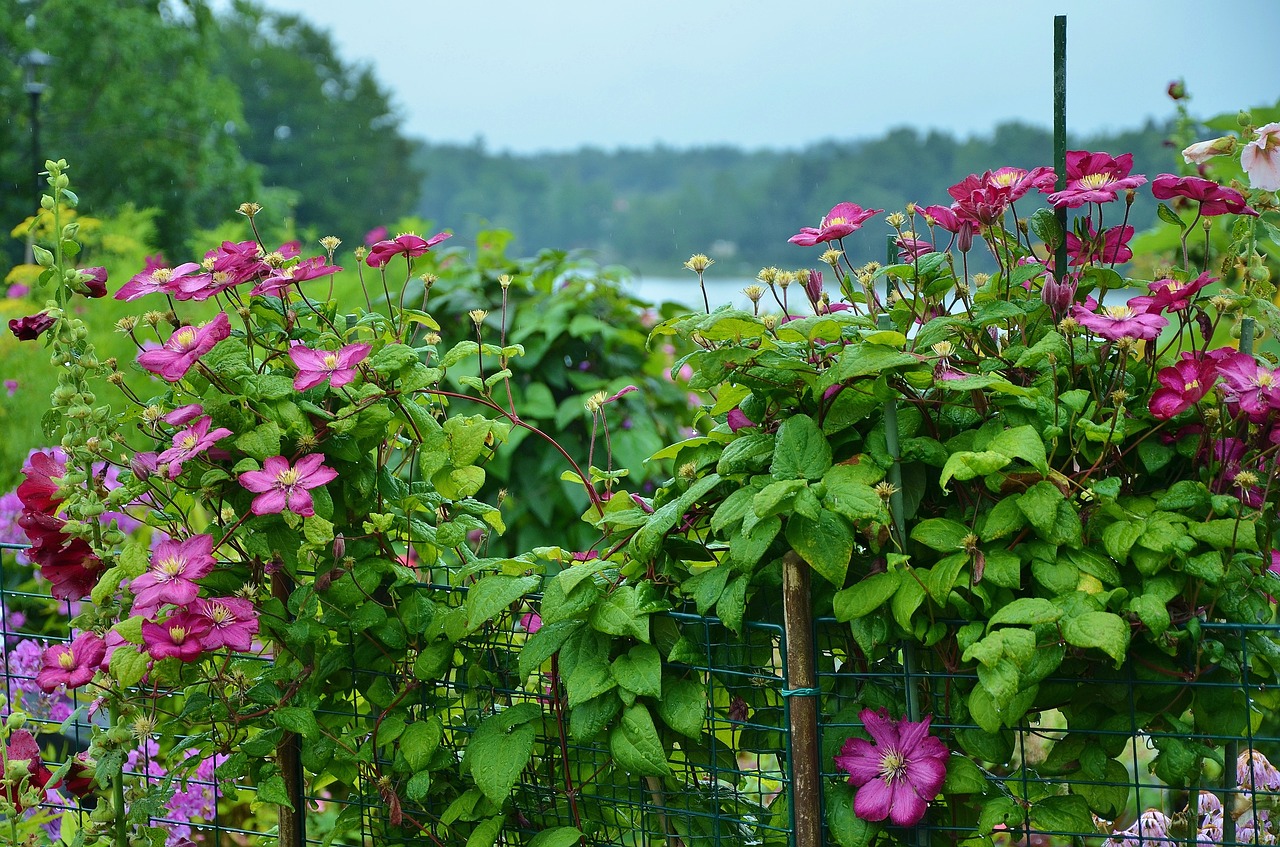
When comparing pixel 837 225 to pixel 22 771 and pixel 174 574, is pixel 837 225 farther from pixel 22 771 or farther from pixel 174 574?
pixel 22 771

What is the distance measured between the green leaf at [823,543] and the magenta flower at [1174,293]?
1.21 ft

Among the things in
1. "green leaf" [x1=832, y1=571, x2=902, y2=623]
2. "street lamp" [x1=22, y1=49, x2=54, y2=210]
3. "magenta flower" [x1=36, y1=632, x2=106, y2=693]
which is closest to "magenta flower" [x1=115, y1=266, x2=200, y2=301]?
"magenta flower" [x1=36, y1=632, x2=106, y2=693]

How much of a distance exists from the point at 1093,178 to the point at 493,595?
740 mm

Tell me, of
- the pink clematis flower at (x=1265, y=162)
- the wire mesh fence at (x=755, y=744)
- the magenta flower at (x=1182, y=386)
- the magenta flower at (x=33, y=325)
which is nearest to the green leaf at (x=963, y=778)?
the wire mesh fence at (x=755, y=744)

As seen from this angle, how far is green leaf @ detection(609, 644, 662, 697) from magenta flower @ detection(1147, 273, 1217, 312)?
590 mm

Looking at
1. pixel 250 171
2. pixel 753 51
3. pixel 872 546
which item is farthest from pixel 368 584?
pixel 753 51

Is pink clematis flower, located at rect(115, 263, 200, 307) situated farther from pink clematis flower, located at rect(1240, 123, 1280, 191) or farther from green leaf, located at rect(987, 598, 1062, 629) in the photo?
pink clematis flower, located at rect(1240, 123, 1280, 191)

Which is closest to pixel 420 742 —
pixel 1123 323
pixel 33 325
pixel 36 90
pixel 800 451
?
pixel 800 451

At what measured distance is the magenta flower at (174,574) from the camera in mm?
1007

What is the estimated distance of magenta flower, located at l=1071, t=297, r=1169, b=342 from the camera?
92cm

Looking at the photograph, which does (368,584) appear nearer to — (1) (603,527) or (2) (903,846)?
(1) (603,527)

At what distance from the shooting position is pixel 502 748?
1.08 metres

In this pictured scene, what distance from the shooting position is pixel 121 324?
1047 mm

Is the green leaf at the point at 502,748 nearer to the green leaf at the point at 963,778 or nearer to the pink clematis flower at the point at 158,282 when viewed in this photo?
the green leaf at the point at 963,778
